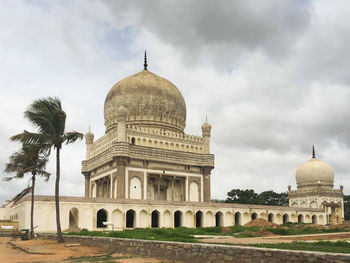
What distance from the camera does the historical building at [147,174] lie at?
3422 centimetres

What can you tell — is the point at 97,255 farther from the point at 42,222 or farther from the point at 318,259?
the point at 42,222

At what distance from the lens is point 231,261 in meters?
10.0

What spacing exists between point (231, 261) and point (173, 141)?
3239 cm

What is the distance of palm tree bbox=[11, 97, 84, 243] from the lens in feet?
70.5

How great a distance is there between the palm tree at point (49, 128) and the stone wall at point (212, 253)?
7928mm

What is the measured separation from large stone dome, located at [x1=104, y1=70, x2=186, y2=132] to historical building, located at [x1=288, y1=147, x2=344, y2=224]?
22494 mm

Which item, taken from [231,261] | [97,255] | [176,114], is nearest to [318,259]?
[231,261]

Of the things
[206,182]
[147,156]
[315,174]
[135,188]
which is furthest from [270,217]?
[315,174]

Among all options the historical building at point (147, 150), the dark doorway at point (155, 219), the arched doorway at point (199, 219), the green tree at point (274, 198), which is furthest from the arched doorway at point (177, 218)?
the green tree at point (274, 198)

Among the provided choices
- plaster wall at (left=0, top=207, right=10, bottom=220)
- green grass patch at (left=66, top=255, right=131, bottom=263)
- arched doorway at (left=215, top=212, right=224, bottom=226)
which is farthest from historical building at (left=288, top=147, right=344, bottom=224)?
green grass patch at (left=66, top=255, right=131, bottom=263)

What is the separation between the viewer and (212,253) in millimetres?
10625

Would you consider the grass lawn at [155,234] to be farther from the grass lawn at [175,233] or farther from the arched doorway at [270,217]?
the arched doorway at [270,217]

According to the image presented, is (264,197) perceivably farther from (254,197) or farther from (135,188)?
(135,188)

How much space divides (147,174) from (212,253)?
2943 centimetres
